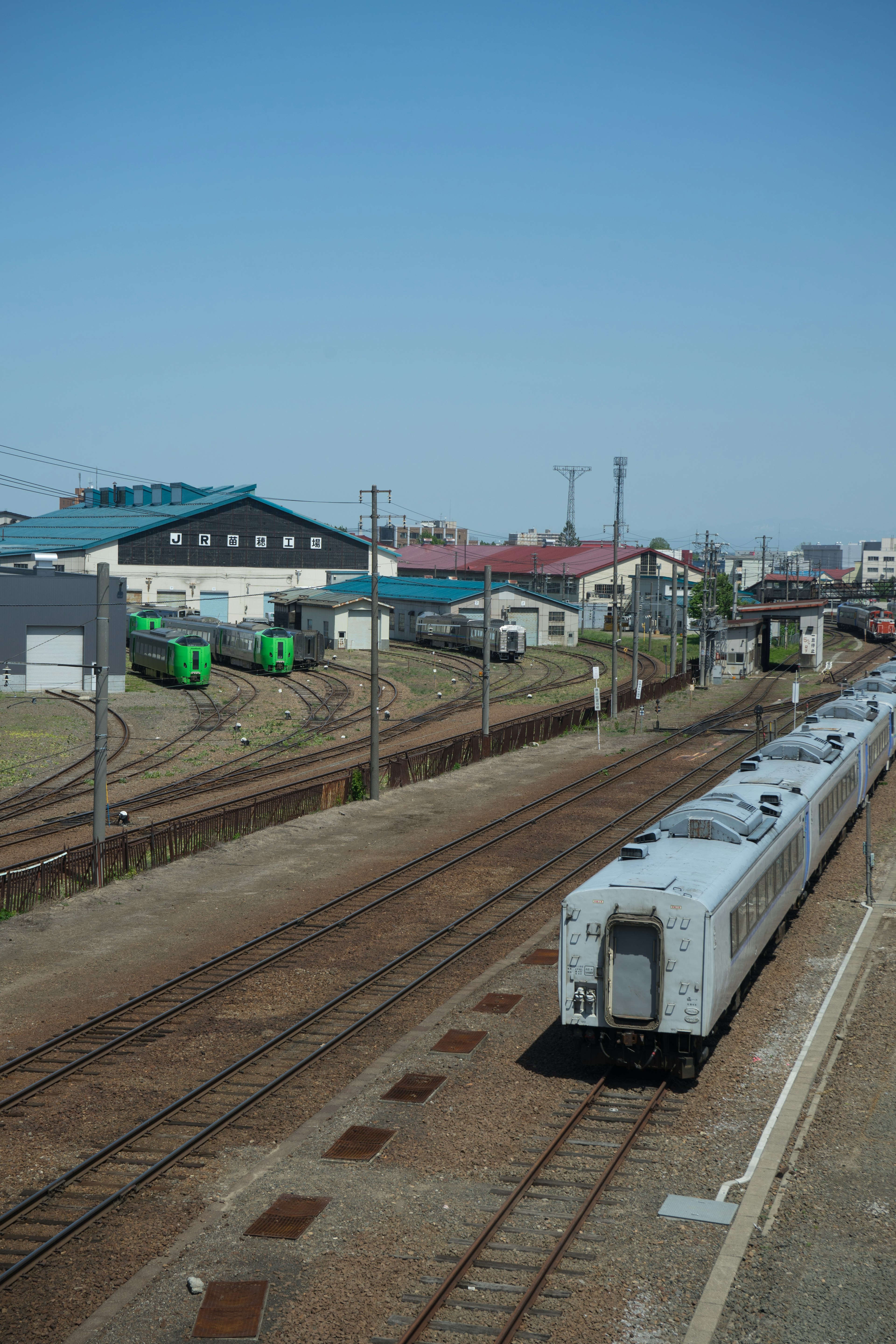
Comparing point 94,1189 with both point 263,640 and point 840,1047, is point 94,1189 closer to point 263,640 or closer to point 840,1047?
point 840,1047

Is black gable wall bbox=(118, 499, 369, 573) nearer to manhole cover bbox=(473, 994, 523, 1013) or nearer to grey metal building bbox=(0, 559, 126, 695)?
grey metal building bbox=(0, 559, 126, 695)

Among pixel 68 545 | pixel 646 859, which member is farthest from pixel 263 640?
pixel 646 859

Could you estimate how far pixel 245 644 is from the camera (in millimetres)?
72875

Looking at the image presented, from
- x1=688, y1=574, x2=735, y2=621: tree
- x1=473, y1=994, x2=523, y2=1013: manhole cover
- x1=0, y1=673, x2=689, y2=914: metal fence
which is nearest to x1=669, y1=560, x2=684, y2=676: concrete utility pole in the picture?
x1=688, y1=574, x2=735, y2=621: tree

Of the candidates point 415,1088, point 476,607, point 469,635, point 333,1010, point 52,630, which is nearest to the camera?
point 415,1088

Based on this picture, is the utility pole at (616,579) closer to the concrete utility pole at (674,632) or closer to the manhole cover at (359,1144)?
the concrete utility pole at (674,632)

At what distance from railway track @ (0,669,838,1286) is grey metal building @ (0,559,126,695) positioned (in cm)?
3539

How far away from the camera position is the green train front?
70.9 m

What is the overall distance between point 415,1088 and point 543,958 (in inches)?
249

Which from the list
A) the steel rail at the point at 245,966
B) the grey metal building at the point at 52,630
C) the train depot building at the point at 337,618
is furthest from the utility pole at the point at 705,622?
the steel rail at the point at 245,966

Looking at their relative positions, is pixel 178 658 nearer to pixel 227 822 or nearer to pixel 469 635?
pixel 469 635

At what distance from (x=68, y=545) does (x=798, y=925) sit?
263ft

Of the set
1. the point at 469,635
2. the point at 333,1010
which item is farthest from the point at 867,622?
the point at 333,1010

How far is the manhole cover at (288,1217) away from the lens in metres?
12.0
